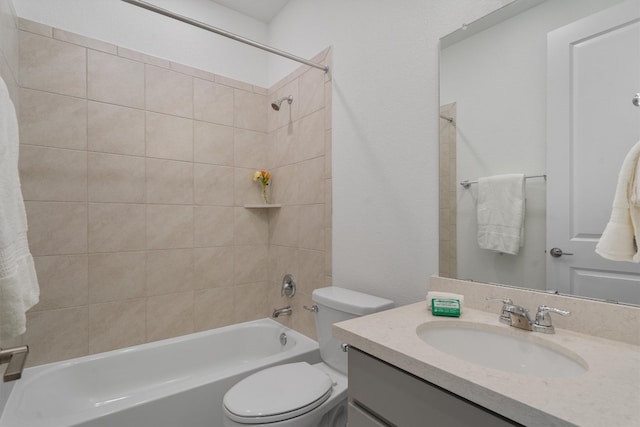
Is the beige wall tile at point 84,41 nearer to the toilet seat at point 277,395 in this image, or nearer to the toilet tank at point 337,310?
Answer: the toilet tank at point 337,310

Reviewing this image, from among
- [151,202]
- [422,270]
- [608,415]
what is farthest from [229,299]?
[608,415]

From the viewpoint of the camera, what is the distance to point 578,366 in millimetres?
737

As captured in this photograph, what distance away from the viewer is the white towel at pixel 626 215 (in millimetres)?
777

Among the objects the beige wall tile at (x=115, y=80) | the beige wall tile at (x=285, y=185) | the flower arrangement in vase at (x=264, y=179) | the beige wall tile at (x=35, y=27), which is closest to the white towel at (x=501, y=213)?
the beige wall tile at (x=285, y=185)

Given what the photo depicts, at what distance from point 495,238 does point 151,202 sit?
74.9 inches

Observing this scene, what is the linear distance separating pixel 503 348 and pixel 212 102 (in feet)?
7.10

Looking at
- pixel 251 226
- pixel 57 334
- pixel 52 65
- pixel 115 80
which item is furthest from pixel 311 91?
pixel 57 334

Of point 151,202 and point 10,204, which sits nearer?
point 10,204

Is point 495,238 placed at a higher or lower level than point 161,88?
lower

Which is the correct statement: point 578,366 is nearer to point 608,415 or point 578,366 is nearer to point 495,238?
point 608,415

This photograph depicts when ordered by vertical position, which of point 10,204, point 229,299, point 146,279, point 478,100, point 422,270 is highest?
point 478,100

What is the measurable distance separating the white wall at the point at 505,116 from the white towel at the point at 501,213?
2 cm

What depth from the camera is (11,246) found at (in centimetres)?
66

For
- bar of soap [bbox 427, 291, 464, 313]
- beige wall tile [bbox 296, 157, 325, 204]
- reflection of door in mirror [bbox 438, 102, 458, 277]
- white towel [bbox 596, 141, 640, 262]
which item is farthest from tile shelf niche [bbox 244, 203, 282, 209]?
white towel [bbox 596, 141, 640, 262]
